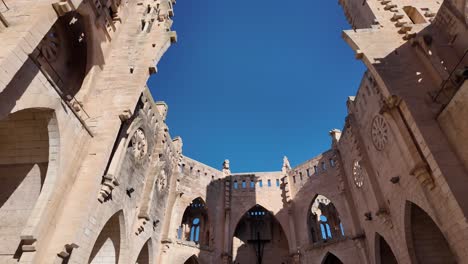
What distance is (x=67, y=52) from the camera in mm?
12922

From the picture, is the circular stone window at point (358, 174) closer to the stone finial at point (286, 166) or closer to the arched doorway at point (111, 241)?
the stone finial at point (286, 166)

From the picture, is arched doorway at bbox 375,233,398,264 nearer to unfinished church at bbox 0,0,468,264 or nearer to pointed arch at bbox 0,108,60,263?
unfinished church at bbox 0,0,468,264

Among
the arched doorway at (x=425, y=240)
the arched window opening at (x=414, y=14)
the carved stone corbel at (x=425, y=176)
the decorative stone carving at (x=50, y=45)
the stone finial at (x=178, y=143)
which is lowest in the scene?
the arched doorway at (x=425, y=240)

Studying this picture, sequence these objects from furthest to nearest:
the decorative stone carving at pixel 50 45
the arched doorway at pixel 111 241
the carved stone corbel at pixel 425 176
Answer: the arched doorway at pixel 111 241 < the decorative stone carving at pixel 50 45 < the carved stone corbel at pixel 425 176

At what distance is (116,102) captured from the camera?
1230 centimetres

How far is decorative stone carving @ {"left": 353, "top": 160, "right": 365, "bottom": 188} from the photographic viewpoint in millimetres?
18009

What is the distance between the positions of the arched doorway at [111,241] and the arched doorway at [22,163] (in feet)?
15.3

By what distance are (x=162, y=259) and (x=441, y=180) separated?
16.3 meters

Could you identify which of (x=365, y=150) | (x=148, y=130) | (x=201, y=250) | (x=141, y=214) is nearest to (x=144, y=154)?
(x=148, y=130)

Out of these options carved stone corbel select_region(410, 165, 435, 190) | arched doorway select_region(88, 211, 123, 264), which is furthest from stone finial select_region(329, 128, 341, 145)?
arched doorway select_region(88, 211, 123, 264)

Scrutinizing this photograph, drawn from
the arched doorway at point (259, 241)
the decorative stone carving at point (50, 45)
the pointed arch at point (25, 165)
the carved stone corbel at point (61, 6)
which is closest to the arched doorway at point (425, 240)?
the pointed arch at point (25, 165)

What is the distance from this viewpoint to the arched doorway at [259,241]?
89.6 feet

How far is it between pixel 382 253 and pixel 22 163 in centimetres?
1827

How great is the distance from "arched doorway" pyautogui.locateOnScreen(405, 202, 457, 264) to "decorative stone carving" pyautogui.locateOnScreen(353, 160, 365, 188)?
477 cm
